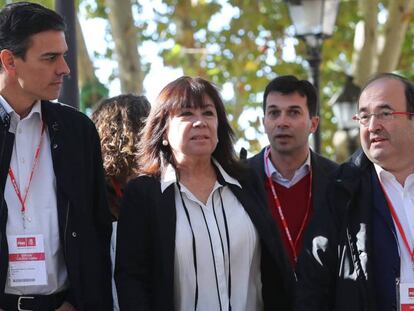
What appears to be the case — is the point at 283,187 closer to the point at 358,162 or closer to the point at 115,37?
the point at 358,162

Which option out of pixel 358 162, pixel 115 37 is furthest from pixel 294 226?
pixel 115 37

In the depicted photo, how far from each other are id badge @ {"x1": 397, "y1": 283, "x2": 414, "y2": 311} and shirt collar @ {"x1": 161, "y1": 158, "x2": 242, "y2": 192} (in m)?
1.06

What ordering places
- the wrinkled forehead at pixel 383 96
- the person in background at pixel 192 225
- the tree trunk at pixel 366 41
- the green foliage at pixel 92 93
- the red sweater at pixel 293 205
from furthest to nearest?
the tree trunk at pixel 366 41 → the green foliage at pixel 92 93 → the red sweater at pixel 293 205 → the wrinkled forehead at pixel 383 96 → the person in background at pixel 192 225

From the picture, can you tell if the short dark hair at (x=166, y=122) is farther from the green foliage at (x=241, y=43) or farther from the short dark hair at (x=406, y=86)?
the green foliage at (x=241, y=43)

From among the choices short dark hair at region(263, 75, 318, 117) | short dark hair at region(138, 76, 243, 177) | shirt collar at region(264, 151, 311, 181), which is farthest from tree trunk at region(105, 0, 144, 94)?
short dark hair at region(138, 76, 243, 177)

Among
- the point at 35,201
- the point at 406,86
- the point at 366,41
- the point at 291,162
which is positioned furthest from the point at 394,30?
the point at 35,201

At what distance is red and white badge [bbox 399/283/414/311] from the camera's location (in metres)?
5.16

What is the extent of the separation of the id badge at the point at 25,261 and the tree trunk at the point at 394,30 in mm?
12449

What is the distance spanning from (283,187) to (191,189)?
167cm

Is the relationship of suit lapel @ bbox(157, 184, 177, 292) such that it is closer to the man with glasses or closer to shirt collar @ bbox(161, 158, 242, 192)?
shirt collar @ bbox(161, 158, 242, 192)

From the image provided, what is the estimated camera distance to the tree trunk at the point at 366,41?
17047 mm

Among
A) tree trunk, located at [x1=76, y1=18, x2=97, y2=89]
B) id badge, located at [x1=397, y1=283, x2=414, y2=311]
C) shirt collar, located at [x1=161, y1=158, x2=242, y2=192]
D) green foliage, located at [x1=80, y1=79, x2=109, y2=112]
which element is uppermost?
tree trunk, located at [x1=76, y1=18, x2=97, y2=89]

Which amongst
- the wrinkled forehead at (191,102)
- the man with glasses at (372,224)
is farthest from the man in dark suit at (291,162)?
the wrinkled forehead at (191,102)

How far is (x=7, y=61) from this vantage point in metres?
5.36
